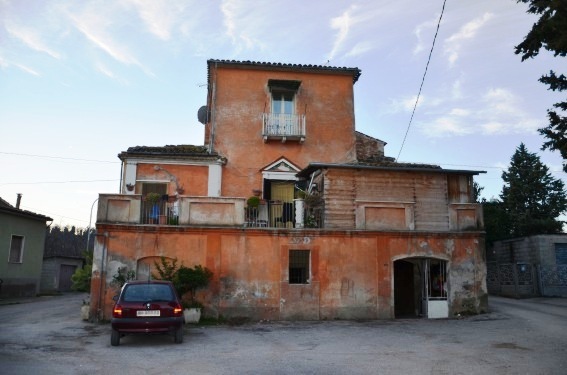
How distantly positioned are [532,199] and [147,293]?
2993 cm

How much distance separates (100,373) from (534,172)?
32644 millimetres

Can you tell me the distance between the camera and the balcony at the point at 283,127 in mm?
20422

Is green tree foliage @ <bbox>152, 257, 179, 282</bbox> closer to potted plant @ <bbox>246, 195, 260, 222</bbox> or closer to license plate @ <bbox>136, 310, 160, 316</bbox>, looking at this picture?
potted plant @ <bbox>246, 195, 260, 222</bbox>

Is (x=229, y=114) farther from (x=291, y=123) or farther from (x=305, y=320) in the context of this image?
(x=305, y=320)

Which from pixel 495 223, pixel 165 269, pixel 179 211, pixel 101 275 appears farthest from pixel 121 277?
pixel 495 223

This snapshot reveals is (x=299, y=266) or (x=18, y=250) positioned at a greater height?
(x=18, y=250)

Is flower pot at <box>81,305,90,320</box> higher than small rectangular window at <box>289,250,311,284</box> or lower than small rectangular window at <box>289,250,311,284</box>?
lower

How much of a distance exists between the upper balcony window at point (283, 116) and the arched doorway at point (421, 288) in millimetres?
7190

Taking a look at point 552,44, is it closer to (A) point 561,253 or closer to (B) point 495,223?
(A) point 561,253

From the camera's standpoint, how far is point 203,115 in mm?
22281

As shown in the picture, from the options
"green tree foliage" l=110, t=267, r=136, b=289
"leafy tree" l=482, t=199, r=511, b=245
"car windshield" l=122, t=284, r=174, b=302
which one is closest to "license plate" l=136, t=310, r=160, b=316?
"car windshield" l=122, t=284, r=174, b=302

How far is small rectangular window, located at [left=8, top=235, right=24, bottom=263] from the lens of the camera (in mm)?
24047

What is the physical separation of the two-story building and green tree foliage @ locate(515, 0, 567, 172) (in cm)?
629

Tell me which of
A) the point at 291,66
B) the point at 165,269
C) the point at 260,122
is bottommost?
the point at 165,269
